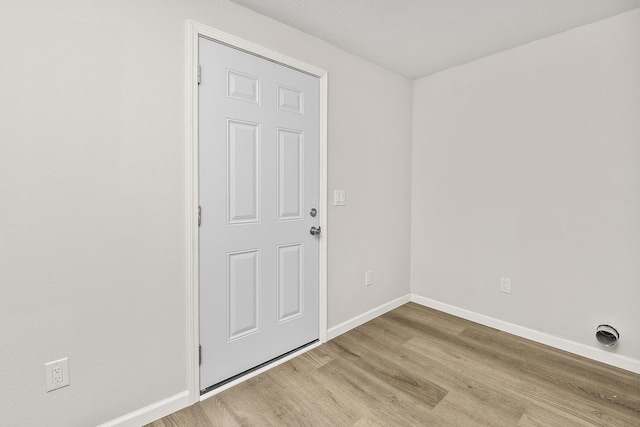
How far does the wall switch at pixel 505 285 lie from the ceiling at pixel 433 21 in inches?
74.7

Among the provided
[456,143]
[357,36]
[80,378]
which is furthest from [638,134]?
[80,378]

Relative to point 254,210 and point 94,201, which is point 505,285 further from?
point 94,201

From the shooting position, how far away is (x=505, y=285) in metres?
2.51

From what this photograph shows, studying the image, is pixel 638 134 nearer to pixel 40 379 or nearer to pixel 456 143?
pixel 456 143

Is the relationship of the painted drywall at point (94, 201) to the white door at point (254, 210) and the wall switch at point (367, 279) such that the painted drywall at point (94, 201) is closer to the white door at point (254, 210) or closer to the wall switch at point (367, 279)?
the white door at point (254, 210)

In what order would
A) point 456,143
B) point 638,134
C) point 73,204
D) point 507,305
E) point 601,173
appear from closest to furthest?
point 73,204 → point 638,134 → point 601,173 → point 507,305 → point 456,143

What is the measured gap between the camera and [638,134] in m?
1.90

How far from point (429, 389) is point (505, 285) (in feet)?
4.10

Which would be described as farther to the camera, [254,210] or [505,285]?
[505,285]

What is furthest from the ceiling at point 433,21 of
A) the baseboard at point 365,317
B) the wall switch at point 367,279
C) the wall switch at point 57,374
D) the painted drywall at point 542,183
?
the baseboard at point 365,317

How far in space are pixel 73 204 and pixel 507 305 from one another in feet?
10.0

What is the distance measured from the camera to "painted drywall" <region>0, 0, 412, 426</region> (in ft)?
3.99

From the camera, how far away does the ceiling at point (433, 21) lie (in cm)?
182

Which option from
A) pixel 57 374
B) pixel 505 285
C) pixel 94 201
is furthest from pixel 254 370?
pixel 505 285
